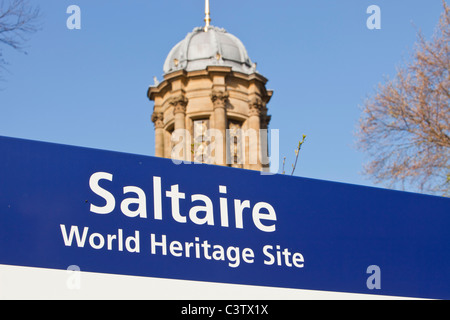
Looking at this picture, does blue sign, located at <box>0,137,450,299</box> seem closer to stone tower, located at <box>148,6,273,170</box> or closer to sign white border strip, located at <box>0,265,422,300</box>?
sign white border strip, located at <box>0,265,422,300</box>

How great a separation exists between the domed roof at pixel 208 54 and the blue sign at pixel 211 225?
35509 millimetres

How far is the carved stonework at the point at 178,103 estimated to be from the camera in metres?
41.6

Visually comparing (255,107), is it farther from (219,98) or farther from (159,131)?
(159,131)

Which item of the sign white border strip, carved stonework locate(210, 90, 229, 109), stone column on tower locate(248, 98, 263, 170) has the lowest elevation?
the sign white border strip

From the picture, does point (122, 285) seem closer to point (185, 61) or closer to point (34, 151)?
point (34, 151)

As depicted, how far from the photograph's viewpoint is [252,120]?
42.3 metres

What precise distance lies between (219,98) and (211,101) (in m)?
0.61

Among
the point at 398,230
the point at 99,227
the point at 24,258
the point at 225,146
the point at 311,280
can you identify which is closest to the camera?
the point at 24,258

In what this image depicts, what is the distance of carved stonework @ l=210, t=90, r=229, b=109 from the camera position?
4153cm

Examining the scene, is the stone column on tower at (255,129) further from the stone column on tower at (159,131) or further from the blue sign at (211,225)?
the blue sign at (211,225)

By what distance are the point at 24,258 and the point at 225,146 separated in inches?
1385

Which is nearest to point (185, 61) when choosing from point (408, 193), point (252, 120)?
point (252, 120)

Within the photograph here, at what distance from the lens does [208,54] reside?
43.6 metres

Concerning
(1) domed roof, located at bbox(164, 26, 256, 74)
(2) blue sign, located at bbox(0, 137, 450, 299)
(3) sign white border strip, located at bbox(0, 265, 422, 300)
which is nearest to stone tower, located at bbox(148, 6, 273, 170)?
(1) domed roof, located at bbox(164, 26, 256, 74)
